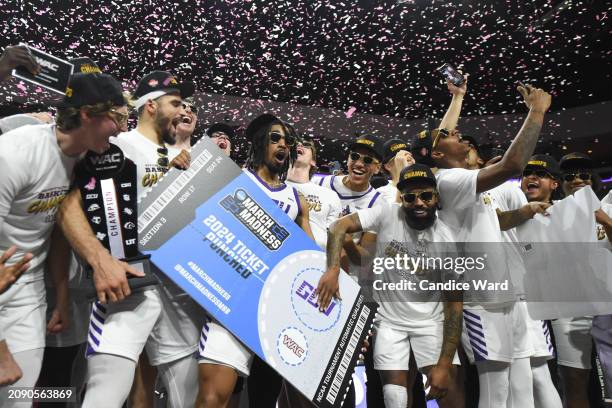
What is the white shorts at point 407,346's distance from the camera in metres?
3.40

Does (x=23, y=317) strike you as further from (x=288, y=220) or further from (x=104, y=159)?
(x=288, y=220)

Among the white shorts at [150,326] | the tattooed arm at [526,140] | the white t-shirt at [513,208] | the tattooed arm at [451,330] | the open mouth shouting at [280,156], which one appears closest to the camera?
the white shorts at [150,326]

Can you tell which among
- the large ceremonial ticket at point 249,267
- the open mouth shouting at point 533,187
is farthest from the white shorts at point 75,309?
the open mouth shouting at point 533,187

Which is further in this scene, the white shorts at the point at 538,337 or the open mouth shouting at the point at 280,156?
the white shorts at the point at 538,337

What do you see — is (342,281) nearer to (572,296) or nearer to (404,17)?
(572,296)

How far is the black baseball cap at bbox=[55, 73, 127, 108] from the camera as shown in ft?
7.65

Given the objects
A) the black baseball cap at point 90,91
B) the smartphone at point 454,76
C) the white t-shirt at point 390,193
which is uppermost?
the smartphone at point 454,76

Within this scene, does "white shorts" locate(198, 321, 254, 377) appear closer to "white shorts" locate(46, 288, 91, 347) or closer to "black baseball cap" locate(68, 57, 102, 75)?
"white shorts" locate(46, 288, 91, 347)

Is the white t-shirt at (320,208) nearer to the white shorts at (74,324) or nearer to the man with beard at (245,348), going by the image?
the man with beard at (245,348)

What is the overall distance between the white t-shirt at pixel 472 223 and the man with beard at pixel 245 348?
0.97m

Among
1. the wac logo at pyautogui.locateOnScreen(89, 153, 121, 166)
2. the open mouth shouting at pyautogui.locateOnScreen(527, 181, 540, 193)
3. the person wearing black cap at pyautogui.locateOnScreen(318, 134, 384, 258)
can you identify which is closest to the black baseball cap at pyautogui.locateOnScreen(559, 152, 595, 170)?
the open mouth shouting at pyautogui.locateOnScreen(527, 181, 540, 193)

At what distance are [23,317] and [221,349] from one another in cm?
88

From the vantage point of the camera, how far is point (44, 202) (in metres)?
2.36

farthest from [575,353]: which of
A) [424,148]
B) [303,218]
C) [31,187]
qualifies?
[31,187]
